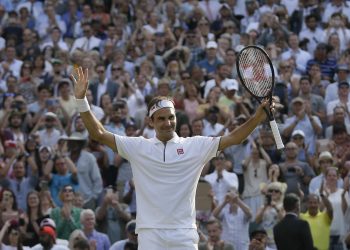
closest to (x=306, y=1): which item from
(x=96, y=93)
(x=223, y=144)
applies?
(x=96, y=93)

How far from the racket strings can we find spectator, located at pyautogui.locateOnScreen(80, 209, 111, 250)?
6.05 m

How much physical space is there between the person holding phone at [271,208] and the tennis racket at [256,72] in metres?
5.89

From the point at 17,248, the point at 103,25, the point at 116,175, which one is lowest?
the point at 17,248

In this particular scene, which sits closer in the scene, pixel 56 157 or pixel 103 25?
pixel 56 157

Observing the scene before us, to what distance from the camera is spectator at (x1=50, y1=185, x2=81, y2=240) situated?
1612 cm

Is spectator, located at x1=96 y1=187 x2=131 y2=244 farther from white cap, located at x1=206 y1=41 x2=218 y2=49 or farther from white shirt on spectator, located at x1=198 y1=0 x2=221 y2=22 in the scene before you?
white shirt on spectator, located at x1=198 y1=0 x2=221 y2=22

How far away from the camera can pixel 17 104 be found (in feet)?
64.2

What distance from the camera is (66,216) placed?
53.1ft

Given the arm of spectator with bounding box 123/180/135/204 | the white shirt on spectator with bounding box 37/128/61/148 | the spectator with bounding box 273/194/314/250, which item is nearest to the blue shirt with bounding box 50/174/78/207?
the arm of spectator with bounding box 123/180/135/204

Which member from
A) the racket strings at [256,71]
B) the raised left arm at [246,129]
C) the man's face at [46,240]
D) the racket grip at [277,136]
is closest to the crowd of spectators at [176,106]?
the man's face at [46,240]

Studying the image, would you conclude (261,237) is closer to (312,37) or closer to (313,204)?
(313,204)

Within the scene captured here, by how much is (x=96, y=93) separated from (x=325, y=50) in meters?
4.13

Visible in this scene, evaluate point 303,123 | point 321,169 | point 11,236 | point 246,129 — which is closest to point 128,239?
point 11,236

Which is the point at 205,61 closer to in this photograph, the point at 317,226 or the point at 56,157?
the point at 56,157
